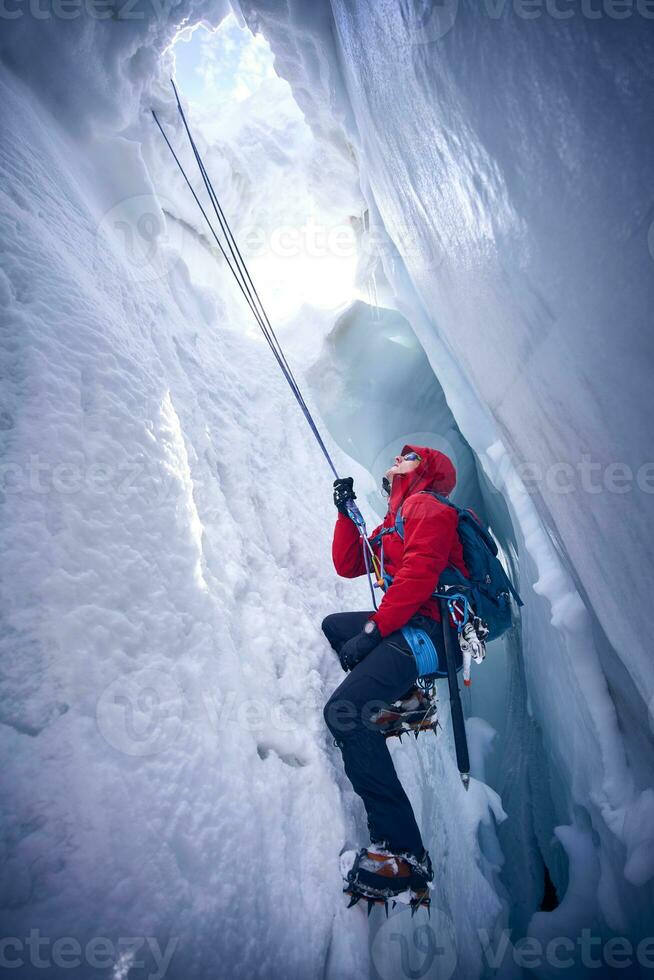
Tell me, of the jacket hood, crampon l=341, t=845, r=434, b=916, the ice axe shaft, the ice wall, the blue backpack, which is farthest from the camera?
the jacket hood

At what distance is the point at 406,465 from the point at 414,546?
588 millimetres

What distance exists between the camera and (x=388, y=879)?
4.46 ft

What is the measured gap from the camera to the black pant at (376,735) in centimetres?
145

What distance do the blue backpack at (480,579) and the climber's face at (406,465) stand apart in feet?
0.68

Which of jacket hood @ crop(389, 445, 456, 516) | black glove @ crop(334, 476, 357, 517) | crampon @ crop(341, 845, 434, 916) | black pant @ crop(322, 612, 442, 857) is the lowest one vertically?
crampon @ crop(341, 845, 434, 916)

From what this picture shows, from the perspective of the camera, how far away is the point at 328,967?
4.27ft

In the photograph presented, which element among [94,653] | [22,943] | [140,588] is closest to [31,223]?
[140,588]

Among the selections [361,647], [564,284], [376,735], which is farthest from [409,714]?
[564,284]

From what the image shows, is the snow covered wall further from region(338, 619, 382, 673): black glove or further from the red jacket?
the red jacket

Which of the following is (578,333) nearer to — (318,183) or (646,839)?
(646,839)

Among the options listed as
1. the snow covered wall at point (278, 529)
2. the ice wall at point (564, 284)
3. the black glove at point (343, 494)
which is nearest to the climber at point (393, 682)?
the snow covered wall at point (278, 529)

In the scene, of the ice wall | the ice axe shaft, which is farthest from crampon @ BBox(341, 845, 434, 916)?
the ice wall

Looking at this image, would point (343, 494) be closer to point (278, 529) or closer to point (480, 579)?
point (278, 529)

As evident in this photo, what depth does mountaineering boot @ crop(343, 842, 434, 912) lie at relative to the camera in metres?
1.35
